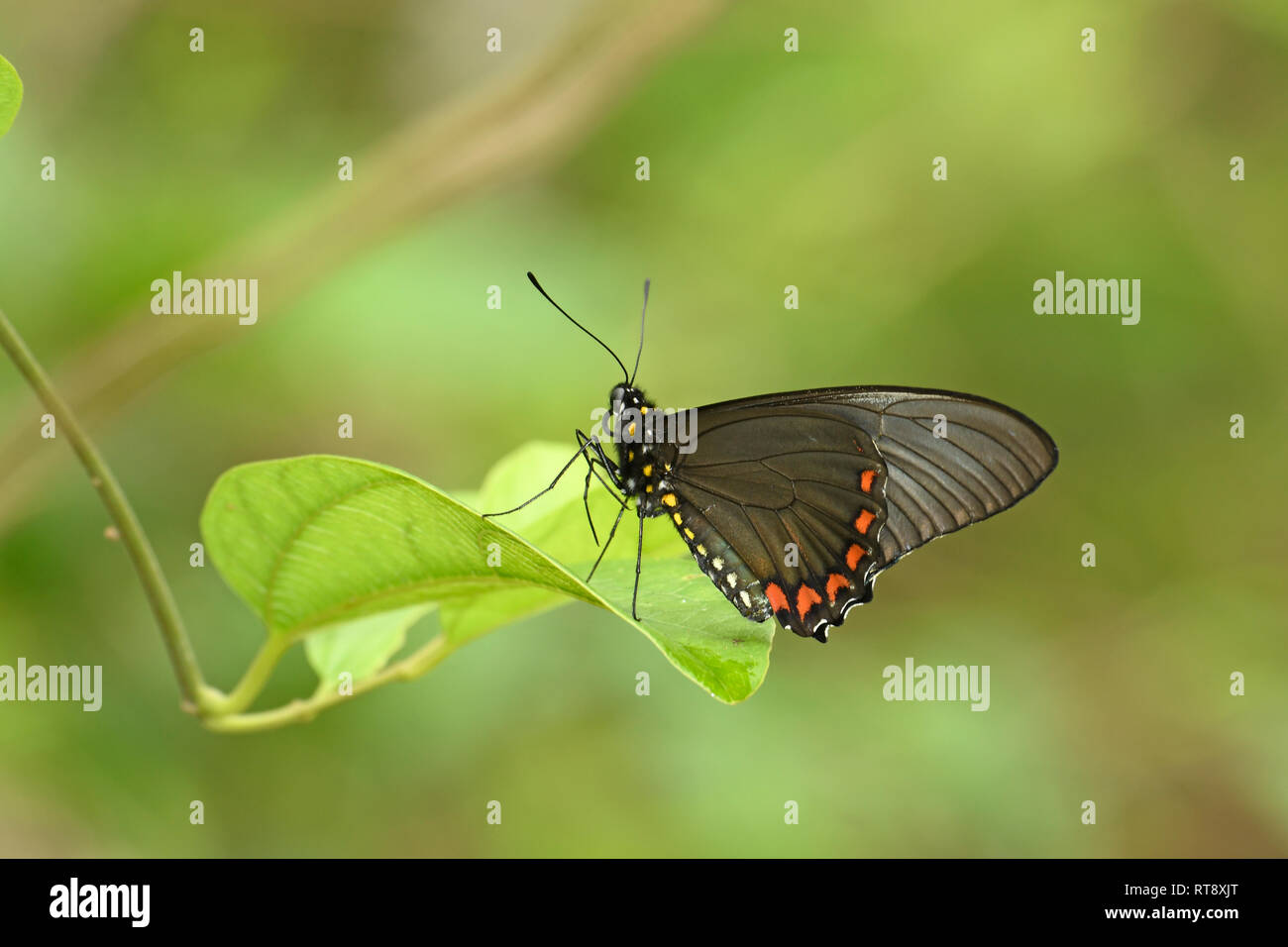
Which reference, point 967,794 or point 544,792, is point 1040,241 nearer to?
point 967,794

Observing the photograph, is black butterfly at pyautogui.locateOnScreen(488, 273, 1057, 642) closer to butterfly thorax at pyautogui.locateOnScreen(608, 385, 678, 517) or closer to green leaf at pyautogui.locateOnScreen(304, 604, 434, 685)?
butterfly thorax at pyautogui.locateOnScreen(608, 385, 678, 517)

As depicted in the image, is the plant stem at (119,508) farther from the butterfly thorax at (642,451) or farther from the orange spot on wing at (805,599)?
the orange spot on wing at (805,599)

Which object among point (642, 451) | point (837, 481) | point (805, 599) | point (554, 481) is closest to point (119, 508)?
point (554, 481)

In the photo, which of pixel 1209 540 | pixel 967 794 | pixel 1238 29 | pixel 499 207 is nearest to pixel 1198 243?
pixel 1238 29

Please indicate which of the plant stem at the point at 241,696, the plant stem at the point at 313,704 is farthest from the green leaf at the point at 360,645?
the plant stem at the point at 241,696

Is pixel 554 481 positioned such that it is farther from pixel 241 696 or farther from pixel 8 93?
pixel 8 93

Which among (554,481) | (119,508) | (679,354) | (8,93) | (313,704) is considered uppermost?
(679,354)

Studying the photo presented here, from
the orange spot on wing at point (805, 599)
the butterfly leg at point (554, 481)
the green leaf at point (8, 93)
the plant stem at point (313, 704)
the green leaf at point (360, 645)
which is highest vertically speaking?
the green leaf at point (8, 93)
